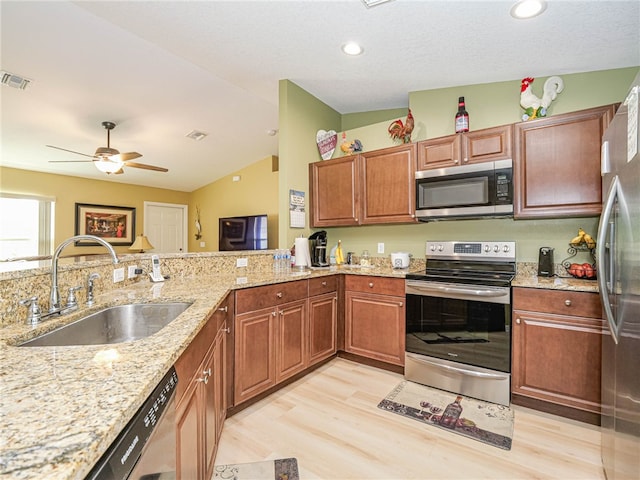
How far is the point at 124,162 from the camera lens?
13.6 ft

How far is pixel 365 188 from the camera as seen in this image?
3.12m

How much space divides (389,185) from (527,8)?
1515 millimetres

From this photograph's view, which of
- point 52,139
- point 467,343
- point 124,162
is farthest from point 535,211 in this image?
point 52,139

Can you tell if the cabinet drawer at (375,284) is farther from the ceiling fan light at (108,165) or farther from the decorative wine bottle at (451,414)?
the ceiling fan light at (108,165)

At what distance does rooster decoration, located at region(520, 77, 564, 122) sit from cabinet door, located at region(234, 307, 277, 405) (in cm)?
255

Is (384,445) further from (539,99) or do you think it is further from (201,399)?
(539,99)

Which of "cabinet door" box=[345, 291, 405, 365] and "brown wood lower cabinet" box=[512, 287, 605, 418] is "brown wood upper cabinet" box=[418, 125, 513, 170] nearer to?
"brown wood lower cabinet" box=[512, 287, 605, 418]

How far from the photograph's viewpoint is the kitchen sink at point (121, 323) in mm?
1364

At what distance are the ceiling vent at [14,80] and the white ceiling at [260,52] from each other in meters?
0.07

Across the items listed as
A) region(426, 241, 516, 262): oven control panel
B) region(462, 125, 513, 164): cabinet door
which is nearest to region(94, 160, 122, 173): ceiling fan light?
region(426, 241, 516, 262): oven control panel

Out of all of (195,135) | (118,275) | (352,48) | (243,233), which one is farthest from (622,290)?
(243,233)

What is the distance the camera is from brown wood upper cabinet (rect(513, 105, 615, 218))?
2143 millimetres

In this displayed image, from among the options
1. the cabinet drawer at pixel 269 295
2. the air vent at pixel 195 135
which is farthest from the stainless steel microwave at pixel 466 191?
the air vent at pixel 195 135

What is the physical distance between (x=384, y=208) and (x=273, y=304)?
1415mm
